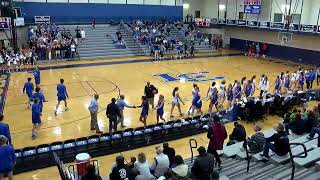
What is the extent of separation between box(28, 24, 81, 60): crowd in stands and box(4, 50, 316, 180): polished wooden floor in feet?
5.75

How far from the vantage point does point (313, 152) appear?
324 inches

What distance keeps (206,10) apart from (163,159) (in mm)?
38906

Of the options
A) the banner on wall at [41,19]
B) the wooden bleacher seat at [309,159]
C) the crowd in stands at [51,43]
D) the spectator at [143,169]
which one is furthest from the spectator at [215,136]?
the banner on wall at [41,19]

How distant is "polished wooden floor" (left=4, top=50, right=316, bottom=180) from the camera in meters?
12.5

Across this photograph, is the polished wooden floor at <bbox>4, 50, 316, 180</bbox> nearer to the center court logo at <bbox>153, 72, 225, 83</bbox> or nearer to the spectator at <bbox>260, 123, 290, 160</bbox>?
the center court logo at <bbox>153, 72, 225, 83</bbox>

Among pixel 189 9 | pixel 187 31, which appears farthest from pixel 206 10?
pixel 187 31

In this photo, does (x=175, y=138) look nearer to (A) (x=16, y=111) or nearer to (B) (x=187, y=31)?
(A) (x=16, y=111)

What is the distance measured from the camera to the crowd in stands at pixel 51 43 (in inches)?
1097

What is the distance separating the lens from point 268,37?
3297 centimetres

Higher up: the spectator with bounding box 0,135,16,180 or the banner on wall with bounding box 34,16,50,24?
the banner on wall with bounding box 34,16,50,24

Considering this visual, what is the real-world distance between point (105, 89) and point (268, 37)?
20.7 meters

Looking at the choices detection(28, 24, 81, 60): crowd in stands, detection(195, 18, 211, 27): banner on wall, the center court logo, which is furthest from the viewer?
detection(195, 18, 211, 27): banner on wall

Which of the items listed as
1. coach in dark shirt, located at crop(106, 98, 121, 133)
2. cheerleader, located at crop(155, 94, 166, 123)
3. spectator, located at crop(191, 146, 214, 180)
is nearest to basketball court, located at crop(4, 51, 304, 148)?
cheerleader, located at crop(155, 94, 166, 123)

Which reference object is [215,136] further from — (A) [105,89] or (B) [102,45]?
(B) [102,45]
